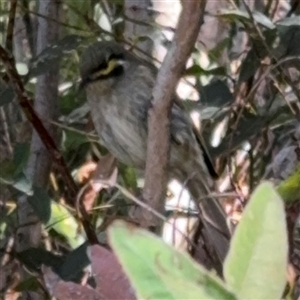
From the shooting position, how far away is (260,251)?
0.44m

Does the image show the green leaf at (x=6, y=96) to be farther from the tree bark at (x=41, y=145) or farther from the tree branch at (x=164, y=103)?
the tree branch at (x=164, y=103)

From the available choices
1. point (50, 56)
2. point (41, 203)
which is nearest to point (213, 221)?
point (41, 203)

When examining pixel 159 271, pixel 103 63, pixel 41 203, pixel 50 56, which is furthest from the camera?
pixel 103 63

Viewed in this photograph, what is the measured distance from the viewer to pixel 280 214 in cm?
44

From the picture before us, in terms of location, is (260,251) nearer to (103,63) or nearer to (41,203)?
(41,203)

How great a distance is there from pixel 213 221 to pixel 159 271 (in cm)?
96

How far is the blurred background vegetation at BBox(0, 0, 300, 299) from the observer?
1.33 meters

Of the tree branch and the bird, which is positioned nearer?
the tree branch

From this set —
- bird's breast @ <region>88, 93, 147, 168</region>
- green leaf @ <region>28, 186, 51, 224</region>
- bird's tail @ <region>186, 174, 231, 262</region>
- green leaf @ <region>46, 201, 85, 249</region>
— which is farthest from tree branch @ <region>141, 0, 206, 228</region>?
bird's breast @ <region>88, 93, 147, 168</region>

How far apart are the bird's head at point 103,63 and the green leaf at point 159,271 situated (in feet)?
3.86

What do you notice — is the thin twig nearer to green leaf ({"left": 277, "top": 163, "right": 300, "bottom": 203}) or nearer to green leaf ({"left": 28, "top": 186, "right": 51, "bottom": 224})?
green leaf ({"left": 28, "top": 186, "right": 51, "bottom": 224})

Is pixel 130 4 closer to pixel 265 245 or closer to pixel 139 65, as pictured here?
pixel 139 65

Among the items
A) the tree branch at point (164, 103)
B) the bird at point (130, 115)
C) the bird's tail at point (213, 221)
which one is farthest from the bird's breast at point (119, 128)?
the tree branch at point (164, 103)

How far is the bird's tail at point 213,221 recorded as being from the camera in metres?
1.29
